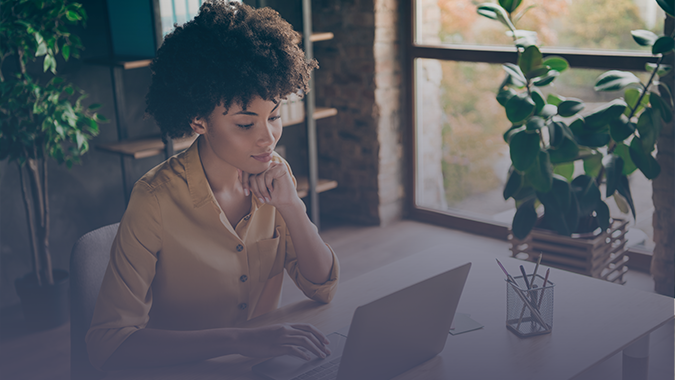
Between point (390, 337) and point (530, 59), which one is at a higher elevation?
point (530, 59)

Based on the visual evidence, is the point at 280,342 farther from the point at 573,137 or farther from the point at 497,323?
the point at 573,137

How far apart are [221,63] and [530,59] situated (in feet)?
6.00

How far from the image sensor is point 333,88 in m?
4.16

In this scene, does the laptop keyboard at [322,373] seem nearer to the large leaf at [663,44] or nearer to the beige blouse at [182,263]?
the beige blouse at [182,263]

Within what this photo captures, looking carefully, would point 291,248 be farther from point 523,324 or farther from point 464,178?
point 464,178

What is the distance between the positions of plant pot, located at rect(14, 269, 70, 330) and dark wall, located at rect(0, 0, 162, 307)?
0.78 feet

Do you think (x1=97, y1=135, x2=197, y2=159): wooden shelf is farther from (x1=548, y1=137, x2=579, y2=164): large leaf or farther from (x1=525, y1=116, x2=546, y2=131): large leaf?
(x1=548, y1=137, x2=579, y2=164): large leaf

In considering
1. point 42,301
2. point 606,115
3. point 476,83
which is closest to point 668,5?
point 606,115

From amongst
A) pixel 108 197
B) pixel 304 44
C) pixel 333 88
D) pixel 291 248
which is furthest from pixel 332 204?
pixel 291 248

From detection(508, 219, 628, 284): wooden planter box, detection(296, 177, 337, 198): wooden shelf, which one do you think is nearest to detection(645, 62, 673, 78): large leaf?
detection(508, 219, 628, 284): wooden planter box

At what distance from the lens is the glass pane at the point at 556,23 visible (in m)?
3.12

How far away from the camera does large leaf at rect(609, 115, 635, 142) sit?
264 centimetres

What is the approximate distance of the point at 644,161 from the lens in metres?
2.68

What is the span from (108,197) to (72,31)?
0.89m
